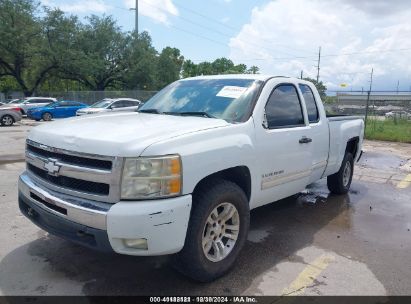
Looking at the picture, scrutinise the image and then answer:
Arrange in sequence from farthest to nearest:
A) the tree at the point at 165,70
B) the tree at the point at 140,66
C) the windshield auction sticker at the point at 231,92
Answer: the tree at the point at 165,70, the tree at the point at 140,66, the windshield auction sticker at the point at 231,92

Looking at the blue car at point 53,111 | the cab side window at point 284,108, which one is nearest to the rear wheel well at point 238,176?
the cab side window at point 284,108

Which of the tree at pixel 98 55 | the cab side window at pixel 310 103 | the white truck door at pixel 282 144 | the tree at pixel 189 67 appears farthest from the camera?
the tree at pixel 189 67

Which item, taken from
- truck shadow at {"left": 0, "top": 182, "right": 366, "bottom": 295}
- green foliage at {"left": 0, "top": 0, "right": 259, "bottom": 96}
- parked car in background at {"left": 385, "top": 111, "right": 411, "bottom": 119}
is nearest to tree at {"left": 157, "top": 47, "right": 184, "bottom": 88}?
green foliage at {"left": 0, "top": 0, "right": 259, "bottom": 96}

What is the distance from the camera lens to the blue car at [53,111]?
25219 mm

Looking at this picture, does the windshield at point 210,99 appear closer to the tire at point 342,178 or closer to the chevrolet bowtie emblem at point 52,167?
the chevrolet bowtie emblem at point 52,167

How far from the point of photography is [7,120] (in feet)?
69.1

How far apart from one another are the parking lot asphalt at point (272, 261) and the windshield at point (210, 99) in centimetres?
151

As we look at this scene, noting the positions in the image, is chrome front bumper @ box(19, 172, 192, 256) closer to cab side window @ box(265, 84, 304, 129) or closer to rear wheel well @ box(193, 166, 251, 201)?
rear wheel well @ box(193, 166, 251, 201)

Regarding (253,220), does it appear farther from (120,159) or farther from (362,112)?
(362,112)

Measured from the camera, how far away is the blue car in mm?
25219

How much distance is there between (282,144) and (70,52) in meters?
37.1

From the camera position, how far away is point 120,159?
2.97 m

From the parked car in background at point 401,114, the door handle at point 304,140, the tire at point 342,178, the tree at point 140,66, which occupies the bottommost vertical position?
the tire at point 342,178

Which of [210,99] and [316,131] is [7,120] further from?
[316,131]
